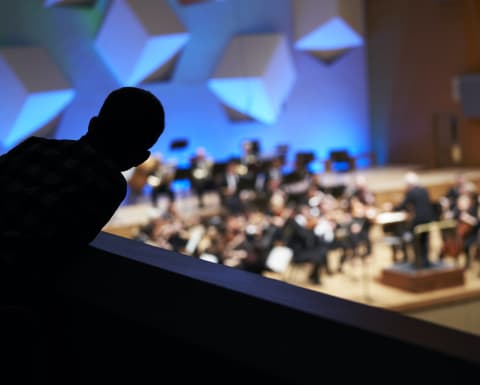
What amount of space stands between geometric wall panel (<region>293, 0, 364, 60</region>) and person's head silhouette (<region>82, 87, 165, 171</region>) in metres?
16.6

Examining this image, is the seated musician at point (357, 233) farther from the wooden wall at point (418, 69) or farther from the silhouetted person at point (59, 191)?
the silhouetted person at point (59, 191)

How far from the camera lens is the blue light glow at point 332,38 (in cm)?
1778

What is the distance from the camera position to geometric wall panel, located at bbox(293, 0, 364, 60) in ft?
57.7

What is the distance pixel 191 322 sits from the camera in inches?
44.3

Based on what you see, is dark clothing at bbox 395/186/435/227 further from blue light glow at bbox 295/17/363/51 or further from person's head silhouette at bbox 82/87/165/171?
person's head silhouette at bbox 82/87/165/171

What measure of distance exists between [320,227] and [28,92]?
6.38 metres

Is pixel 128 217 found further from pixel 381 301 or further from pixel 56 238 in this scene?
pixel 56 238

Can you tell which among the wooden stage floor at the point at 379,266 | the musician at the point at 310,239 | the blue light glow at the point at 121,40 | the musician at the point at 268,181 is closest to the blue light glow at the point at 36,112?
the blue light glow at the point at 121,40

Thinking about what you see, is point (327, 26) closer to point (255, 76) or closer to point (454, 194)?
point (255, 76)

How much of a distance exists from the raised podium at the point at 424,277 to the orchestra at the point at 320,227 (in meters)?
0.21

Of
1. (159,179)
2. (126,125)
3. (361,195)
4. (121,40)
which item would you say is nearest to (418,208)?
(361,195)

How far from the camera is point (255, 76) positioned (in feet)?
57.4

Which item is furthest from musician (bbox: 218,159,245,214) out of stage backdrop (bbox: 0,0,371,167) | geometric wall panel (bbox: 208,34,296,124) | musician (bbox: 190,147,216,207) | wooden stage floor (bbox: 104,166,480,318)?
geometric wall panel (bbox: 208,34,296,124)

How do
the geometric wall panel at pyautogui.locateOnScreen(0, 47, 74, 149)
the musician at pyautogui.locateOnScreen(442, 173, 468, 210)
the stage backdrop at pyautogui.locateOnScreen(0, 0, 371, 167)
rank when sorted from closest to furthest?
the musician at pyautogui.locateOnScreen(442, 173, 468, 210), the geometric wall panel at pyautogui.locateOnScreen(0, 47, 74, 149), the stage backdrop at pyautogui.locateOnScreen(0, 0, 371, 167)
